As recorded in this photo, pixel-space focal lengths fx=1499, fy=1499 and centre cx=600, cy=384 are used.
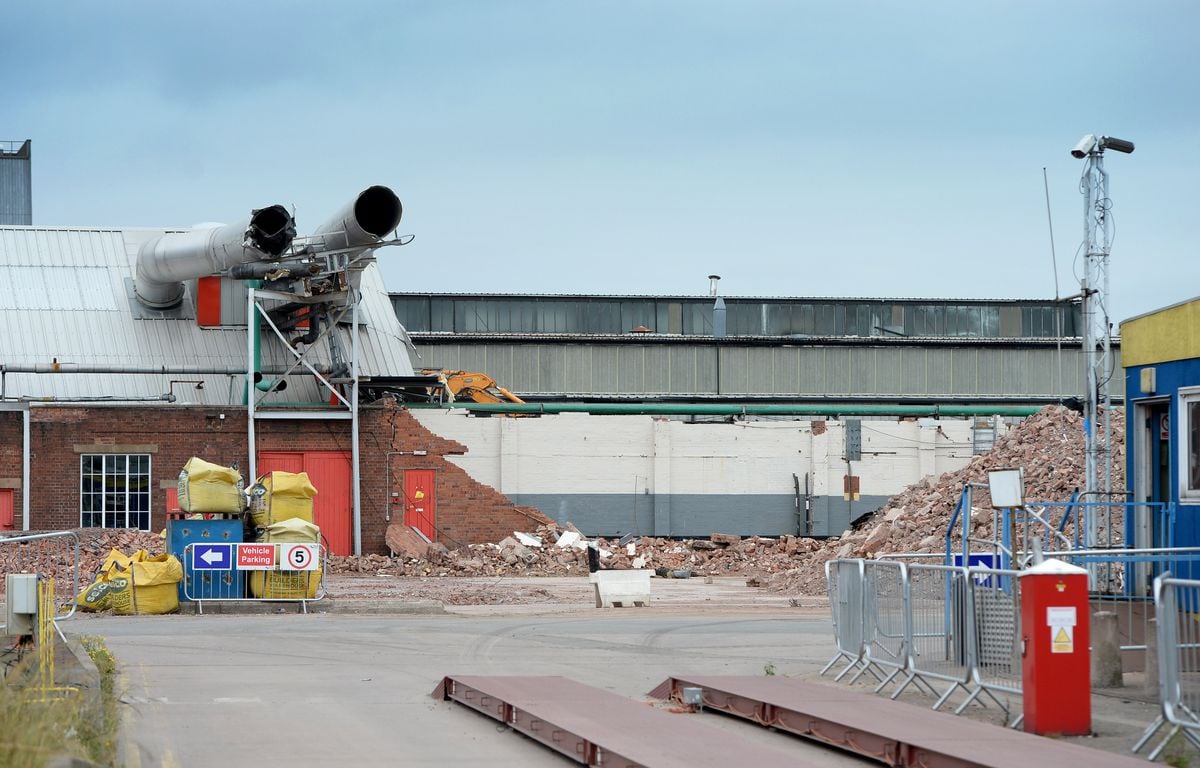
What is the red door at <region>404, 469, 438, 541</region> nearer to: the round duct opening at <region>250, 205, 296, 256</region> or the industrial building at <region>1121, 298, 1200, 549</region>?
the round duct opening at <region>250, 205, 296, 256</region>

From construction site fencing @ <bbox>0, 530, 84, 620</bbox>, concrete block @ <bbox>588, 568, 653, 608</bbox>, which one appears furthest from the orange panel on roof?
concrete block @ <bbox>588, 568, 653, 608</bbox>

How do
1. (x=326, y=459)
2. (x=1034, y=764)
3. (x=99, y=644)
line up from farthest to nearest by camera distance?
(x=326, y=459), (x=99, y=644), (x=1034, y=764)

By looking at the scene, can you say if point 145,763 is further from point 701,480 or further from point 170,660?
point 701,480

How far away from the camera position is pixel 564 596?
30125 millimetres

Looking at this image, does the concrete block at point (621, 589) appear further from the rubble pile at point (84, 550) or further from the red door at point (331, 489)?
the red door at point (331, 489)

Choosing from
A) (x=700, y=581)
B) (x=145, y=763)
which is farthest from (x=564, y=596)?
(x=145, y=763)

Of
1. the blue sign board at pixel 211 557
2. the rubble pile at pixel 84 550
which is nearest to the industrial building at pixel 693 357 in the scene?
the rubble pile at pixel 84 550

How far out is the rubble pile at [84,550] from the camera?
29031 millimetres

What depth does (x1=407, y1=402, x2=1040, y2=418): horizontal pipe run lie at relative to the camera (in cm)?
4297

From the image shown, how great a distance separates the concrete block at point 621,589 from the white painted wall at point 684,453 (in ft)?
46.1

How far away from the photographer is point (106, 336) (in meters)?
40.9

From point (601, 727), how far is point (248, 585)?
14.9 meters

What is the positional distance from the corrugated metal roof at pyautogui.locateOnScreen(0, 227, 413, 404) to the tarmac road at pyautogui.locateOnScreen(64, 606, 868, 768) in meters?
17.1

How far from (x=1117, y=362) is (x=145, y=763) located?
48893mm
